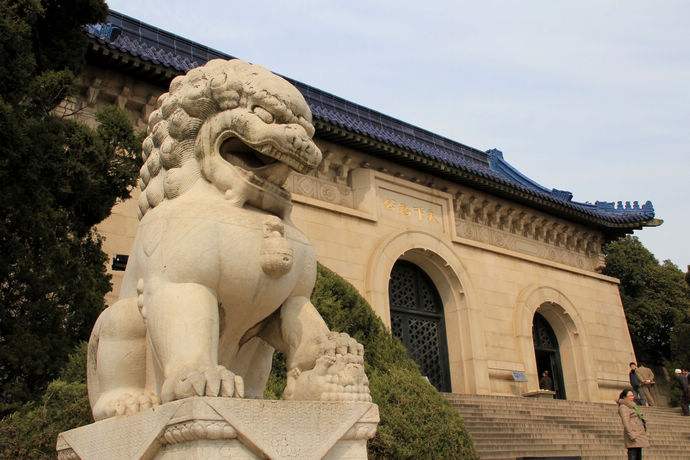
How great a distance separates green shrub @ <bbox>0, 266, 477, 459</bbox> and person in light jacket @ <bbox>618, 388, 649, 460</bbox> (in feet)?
7.40

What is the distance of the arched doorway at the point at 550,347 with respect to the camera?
16.3 m

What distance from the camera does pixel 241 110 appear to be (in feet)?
8.08

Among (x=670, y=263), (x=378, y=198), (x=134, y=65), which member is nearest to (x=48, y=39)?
(x=134, y=65)

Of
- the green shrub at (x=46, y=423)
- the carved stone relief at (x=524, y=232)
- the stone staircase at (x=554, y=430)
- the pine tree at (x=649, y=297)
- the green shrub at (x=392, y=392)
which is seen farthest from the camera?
the pine tree at (x=649, y=297)

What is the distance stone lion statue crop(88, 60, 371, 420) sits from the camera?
214 cm

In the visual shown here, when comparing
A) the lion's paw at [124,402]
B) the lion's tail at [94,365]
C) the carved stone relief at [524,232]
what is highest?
the carved stone relief at [524,232]

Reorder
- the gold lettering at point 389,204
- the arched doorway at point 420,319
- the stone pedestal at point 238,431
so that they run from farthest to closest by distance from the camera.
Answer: the arched doorway at point 420,319
the gold lettering at point 389,204
the stone pedestal at point 238,431

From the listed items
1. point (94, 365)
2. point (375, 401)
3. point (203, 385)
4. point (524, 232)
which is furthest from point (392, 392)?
point (524, 232)

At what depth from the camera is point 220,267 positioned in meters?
2.23

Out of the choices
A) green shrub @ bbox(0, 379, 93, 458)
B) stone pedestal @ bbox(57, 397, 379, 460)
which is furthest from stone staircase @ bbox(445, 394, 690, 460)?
stone pedestal @ bbox(57, 397, 379, 460)

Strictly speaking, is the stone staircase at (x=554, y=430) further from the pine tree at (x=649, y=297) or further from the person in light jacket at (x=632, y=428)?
the pine tree at (x=649, y=297)

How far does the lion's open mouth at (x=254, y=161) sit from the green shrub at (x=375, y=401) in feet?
9.17

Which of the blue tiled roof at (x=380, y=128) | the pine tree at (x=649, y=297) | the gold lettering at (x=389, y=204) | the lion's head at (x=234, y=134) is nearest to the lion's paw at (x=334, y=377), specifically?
the lion's head at (x=234, y=134)

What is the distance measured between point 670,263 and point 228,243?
1160 inches
